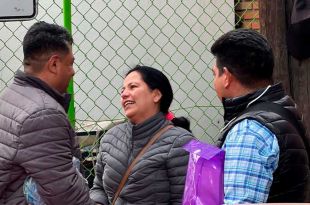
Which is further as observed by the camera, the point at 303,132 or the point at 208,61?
the point at 208,61

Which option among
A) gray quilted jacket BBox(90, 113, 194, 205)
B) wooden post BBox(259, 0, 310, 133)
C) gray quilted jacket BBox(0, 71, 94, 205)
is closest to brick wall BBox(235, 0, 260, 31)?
wooden post BBox(259, 0, 310, 133)

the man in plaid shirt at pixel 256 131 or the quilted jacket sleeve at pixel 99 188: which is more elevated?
the man in plaid shirt at pixel 256 131

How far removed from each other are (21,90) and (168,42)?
294 cm

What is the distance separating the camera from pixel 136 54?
19.0 ft

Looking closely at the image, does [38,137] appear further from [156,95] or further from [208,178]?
[156,95]

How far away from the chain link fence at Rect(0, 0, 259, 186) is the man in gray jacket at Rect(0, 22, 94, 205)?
2037 millimetres

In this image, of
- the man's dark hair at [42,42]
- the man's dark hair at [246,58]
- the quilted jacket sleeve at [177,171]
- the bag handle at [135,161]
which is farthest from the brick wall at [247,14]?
the man's dark hair at [246,58]

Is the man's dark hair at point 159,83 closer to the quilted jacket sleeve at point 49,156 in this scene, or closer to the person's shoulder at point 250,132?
the quilted jacket sleeve at point 49,156

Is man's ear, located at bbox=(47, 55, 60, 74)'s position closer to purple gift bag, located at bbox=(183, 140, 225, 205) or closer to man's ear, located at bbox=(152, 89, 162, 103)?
man's ear, located at bbox=(152, 89, 162, 103)

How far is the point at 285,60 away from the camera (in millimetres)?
3830

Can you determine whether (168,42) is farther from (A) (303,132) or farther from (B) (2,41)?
(A) (303,132)

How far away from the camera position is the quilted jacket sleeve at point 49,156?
9.50 feet

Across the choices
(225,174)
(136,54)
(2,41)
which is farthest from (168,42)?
(225,174)

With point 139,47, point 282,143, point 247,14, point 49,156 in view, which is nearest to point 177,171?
point 49,156
